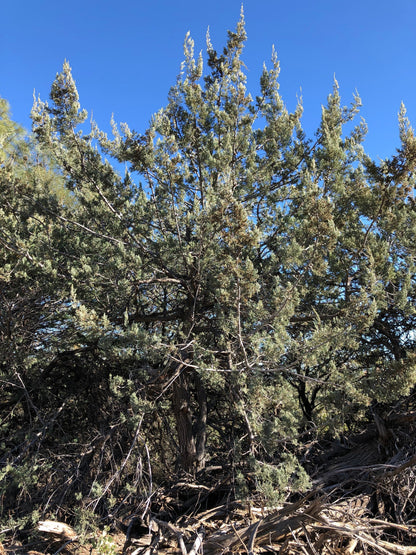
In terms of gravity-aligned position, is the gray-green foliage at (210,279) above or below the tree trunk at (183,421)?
above

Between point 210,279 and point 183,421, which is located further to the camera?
point 183,421

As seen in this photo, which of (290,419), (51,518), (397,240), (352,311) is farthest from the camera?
(397,240)

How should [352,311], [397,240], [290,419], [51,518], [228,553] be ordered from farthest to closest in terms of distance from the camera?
[397,240], [51,518], [352,311], [290,419], [228,553]

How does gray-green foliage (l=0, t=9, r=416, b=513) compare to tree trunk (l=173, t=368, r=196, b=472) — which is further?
tree trunk (l=173, t=368, r=196, b=472)

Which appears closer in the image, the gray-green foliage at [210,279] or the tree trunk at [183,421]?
the gray-green foliage at [210,279]

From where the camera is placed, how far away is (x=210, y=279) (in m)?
4.62

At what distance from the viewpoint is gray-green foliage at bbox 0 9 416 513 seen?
4000 millimetres

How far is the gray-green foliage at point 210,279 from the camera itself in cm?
400

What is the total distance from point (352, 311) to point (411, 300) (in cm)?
120

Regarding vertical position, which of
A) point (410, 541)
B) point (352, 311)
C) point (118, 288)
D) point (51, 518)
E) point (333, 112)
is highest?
point (333, 112)

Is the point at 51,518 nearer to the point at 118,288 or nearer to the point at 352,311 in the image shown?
the point at 118,288

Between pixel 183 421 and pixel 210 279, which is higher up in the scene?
pixel 210 279

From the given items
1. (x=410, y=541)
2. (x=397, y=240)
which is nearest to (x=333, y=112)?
(x=397, y=240)

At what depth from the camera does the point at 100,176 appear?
4.99 meters
